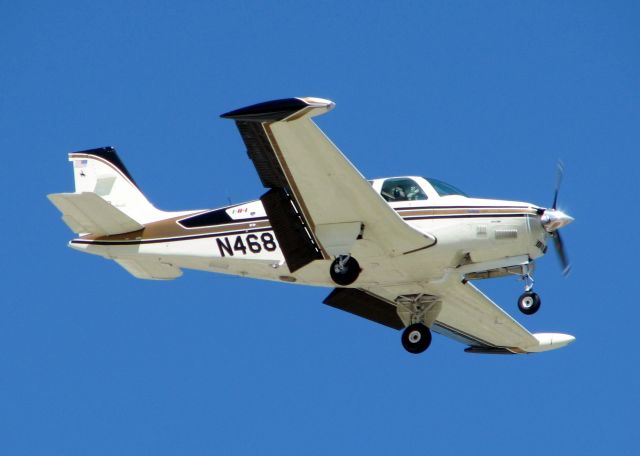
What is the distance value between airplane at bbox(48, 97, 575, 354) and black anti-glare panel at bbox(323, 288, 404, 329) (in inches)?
1.1

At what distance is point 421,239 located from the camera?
23.3 metres

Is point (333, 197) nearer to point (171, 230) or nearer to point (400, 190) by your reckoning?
point (400, 190)

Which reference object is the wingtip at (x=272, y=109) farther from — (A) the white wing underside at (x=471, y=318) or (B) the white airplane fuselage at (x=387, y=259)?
(A) the white wing underside at (x=471, y=318)

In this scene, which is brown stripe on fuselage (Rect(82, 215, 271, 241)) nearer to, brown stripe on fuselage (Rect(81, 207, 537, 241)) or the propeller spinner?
brown stripe on fuselage (Rect(81, 207, 537, 241))

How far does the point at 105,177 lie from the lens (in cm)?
2778

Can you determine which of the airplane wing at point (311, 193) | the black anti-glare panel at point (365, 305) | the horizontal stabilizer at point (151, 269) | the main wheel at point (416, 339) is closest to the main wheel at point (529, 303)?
the airplane wing at point (311, 193)

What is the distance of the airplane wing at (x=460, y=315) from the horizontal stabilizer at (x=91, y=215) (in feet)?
16.7

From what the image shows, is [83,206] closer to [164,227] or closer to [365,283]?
[164,227]

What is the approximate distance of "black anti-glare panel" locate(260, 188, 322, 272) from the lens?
23.0 meters

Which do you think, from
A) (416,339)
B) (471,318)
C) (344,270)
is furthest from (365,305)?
(344,270)

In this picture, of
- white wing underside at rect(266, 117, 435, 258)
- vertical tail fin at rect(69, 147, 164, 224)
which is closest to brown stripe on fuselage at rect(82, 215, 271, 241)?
vertical tail fin at rect(69, 147, 164, 224)

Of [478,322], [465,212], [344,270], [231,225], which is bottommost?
[344,270]

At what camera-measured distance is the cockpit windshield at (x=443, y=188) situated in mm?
23750

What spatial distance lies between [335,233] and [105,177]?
→ 744 centimetres
